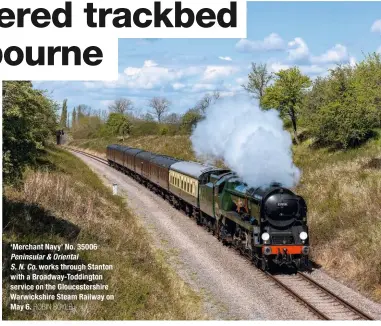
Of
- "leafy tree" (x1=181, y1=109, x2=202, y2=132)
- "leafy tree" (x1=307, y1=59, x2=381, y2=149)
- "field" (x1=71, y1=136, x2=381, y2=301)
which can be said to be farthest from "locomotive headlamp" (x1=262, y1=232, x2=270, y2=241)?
"leafy tree" (x1=181, y1=109, x2=202, y2=132)

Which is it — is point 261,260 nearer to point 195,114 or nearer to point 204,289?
point 204,289

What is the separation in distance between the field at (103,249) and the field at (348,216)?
20.1 ft

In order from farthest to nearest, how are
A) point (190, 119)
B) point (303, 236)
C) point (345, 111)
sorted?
point (190, 119), point (345, 111), point (303, 236)

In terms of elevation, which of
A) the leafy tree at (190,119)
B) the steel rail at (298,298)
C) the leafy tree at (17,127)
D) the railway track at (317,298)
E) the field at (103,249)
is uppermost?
the leafy tree at (190,119)

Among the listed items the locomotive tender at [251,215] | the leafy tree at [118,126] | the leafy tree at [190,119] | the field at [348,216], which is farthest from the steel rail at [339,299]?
the leafy tree at [118,126]

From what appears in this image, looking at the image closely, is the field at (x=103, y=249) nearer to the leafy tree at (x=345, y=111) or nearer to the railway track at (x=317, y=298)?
the railway track at (x=317, y=298)

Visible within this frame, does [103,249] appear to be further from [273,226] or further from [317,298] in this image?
[317,298]

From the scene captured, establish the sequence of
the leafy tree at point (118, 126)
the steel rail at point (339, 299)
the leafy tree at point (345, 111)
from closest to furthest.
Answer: the steel rail at point (339, 299)
the leafy tree at point (345, 111)
the leafy tree at point (118, 126)

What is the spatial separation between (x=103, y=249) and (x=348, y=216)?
11.0 meters

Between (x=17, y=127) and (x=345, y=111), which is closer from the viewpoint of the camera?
(x=17, y=127)

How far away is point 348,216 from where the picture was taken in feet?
71.9

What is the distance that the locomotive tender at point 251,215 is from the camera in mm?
18062

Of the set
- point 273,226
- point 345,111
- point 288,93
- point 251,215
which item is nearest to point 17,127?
point 251,215

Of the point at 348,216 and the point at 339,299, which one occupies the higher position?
the point at 348,216
